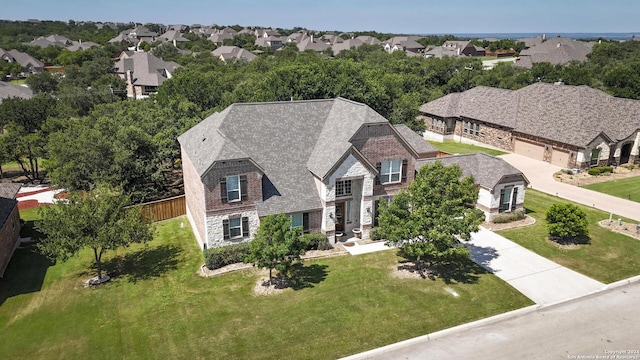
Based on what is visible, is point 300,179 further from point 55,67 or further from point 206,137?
point 55,67

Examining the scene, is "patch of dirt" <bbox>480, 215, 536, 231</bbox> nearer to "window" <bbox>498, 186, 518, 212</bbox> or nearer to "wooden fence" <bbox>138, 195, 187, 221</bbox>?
"window" <bbox>498, 186, 518, 212</bbox>

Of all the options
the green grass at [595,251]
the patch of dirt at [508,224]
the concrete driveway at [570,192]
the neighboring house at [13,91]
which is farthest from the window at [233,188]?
the neighboring house at [13,91]

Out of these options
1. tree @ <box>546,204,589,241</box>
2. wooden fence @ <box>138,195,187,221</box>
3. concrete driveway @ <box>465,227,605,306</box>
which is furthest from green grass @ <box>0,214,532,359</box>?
tree @ <box>546,204,589,241</box>

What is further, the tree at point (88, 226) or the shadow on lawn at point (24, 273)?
the shadow on lawn at point (24, 273)

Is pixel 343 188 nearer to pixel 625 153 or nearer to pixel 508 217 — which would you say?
pixel 508 217

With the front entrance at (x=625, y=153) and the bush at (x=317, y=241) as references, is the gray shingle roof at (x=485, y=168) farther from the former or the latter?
the front entrance at (x=625, y=153)

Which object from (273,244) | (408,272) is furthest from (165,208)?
(408,272)
